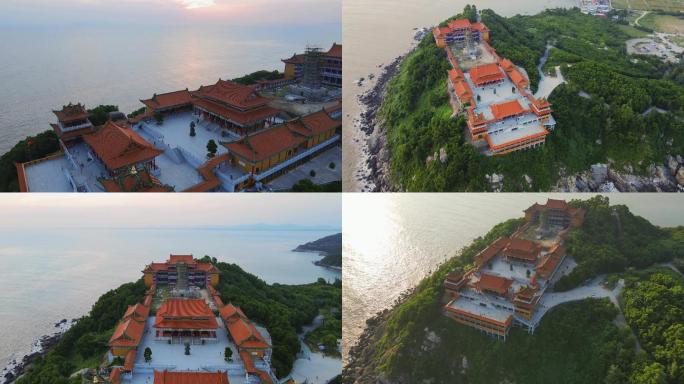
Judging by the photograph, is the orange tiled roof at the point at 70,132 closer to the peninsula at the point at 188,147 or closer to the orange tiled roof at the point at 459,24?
the peninsula at the point at 188,147

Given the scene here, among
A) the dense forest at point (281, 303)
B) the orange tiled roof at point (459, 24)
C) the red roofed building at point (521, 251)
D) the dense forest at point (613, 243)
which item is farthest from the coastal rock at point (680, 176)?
the dense forest at point (281, 303)

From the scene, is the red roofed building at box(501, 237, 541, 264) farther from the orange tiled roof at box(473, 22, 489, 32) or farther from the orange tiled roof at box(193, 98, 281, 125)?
the orange tiled roof at box(473, 22, 489, 32)

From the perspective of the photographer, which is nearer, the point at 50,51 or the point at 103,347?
the point at 103,347

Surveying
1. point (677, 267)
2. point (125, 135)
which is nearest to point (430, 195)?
point (677, 267)

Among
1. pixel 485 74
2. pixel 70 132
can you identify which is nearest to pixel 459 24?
pixel 485 74

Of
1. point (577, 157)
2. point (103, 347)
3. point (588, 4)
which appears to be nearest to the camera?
point (103, 347)

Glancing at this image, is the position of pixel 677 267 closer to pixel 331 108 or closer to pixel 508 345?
pixel 508 345

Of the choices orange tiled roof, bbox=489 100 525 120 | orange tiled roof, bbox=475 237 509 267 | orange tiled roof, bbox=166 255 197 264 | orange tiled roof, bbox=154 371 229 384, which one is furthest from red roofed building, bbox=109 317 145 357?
orange tiled roof, bbox=489 100 525 120
